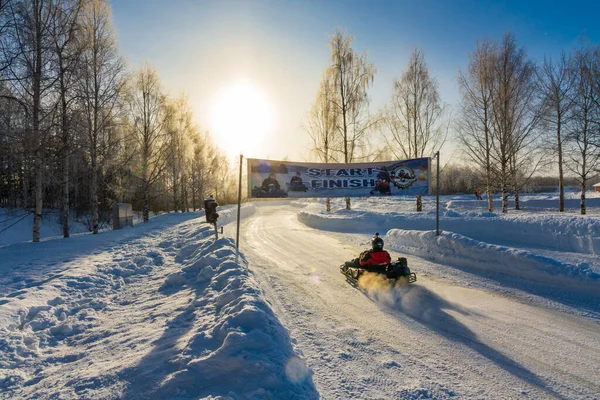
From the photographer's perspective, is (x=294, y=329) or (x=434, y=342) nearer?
(x=434, y=342)

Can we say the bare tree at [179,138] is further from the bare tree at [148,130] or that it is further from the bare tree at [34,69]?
the bare tree at [34,69]

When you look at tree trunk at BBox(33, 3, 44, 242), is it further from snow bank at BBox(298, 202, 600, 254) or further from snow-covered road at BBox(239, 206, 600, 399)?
snow bank at BBox(298, 202, 600, 254)

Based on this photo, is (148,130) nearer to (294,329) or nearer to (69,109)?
(69,109)

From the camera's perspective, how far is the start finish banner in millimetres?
12220

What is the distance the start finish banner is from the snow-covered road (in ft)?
20.8

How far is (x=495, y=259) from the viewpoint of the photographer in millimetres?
7270

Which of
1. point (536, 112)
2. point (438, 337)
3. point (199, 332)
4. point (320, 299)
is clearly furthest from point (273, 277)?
point (536, 112)

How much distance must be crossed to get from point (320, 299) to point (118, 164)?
16.7 m

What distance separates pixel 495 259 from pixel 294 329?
598 centimetres

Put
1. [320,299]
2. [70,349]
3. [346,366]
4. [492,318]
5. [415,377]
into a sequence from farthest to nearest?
1. [320,299]
2. [492,318]
3. [70,349]
4. [346,366]
5. [415,377]

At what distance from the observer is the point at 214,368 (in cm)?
272

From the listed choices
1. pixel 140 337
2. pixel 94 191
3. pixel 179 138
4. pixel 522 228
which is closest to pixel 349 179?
pixel 522 228

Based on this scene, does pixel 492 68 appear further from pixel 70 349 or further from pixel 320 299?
pixel 70 349

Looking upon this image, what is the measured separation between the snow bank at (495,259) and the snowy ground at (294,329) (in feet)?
0.11
